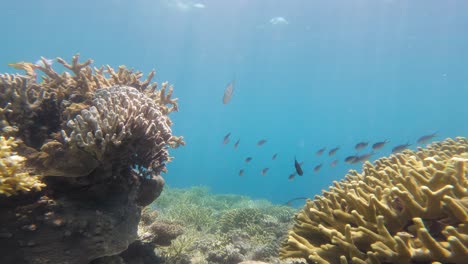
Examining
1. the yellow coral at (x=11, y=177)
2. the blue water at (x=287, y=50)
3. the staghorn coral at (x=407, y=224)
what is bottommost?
the yellow coral at (x=11, y=177)

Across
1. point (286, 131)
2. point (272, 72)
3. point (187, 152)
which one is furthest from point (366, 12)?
point (187, 152)

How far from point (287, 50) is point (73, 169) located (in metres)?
60.7

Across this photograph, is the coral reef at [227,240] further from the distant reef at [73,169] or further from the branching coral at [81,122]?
the branching coral at [81,122]

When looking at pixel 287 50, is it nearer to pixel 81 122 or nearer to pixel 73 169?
pixel 81 122

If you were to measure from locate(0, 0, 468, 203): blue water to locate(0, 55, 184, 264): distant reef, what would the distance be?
1964 cm

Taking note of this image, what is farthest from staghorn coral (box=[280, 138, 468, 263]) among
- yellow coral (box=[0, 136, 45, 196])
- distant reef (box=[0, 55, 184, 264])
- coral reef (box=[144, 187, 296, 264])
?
yellow coral (box=[0, 136, 45, 196])

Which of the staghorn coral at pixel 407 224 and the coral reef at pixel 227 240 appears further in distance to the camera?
the coral reef at pixel 227 240

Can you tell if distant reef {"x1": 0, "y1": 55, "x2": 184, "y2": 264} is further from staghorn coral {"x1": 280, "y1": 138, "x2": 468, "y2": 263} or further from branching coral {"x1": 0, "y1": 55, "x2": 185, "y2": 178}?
staghorn coral {"x1": 280, "y1": 138, "x2": 468, "y2": 263}

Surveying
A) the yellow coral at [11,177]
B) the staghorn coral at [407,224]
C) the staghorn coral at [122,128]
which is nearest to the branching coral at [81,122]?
the staghorn coral at [122,128]

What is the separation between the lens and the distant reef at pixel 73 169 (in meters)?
3.15

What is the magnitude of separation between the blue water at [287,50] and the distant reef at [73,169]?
19643 mm

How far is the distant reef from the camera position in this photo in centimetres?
315

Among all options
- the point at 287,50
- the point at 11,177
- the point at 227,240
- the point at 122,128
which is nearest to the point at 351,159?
the point at 227,240

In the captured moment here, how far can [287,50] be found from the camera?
197ft
